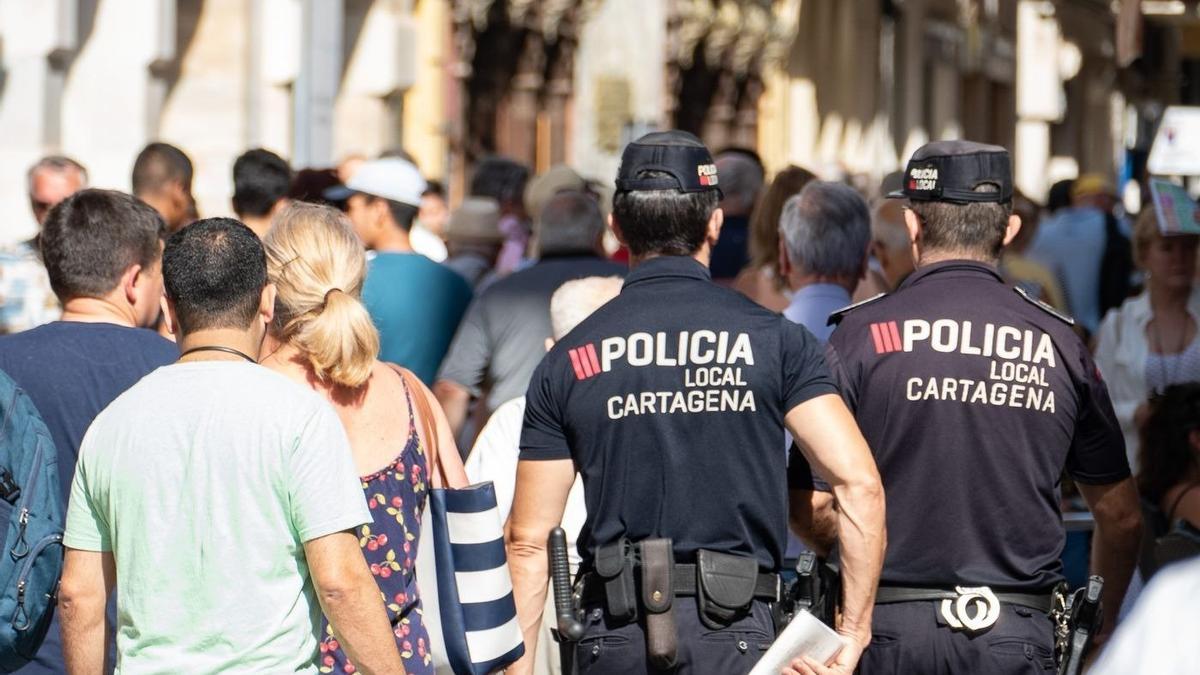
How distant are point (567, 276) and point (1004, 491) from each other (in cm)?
332

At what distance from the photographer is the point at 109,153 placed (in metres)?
12.6

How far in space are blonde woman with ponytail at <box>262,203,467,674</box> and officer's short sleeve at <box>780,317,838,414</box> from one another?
0.79m

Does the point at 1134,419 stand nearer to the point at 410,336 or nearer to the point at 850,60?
the point at 410,336


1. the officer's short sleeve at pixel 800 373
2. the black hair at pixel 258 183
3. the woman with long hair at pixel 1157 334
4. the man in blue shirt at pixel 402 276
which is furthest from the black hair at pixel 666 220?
the woman with long hair at pixel 1157 334

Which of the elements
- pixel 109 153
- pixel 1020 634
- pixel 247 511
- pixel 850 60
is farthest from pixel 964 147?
pixel 850 60

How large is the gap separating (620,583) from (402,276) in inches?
131

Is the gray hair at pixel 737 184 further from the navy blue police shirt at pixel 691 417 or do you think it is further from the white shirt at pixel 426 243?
the navy blue police shirt at pixel 691 417

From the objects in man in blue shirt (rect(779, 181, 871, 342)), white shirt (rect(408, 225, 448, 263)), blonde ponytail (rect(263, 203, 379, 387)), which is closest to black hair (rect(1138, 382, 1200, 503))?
man in blue shirt (rect(779, 181, 871, 342))

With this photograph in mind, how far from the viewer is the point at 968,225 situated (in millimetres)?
5082

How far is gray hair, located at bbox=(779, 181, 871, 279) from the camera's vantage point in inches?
256

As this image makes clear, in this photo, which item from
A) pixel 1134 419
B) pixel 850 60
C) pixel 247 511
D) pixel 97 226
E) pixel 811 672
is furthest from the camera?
pixel 850 60

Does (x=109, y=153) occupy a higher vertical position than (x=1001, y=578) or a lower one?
higher

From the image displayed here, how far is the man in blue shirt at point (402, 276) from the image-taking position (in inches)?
307

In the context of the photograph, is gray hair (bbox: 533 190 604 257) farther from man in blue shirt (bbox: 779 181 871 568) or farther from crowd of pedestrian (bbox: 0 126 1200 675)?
crowd of pedestrian (bbox: 0 126 1200 675)
